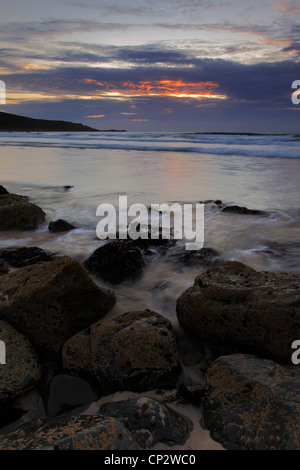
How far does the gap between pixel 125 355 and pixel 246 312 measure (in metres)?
0.93

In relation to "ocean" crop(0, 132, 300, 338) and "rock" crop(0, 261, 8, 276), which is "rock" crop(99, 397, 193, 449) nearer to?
"ocean" crop(0, 132, 300, 338)

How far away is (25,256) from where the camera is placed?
4.19 meters

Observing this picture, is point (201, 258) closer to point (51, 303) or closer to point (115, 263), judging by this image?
point (115, 263)

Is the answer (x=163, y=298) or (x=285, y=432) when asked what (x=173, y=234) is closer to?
(x=163, y=298)

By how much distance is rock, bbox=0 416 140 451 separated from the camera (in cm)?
161

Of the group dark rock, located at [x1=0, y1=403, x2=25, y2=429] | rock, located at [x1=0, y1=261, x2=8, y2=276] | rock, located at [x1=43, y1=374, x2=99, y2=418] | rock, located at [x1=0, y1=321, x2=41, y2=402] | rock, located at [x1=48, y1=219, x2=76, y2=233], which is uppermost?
rock, located at [x1=48, y1=219, x2=76, y2=233]

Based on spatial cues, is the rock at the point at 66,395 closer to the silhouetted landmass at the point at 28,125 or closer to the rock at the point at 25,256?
the rock at the point at 25,256

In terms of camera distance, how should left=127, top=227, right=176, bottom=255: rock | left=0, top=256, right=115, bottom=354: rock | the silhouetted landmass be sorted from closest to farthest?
left=0, top=256, right=115, bottom=354: rock, left=127, top=227, right=176, bottom=255: rock, the silhouetted landmass

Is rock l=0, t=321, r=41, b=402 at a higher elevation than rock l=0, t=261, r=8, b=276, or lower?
lower

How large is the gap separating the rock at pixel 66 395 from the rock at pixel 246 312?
0.93m
